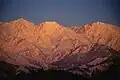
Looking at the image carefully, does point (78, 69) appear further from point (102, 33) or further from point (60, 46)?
point (102, 33)

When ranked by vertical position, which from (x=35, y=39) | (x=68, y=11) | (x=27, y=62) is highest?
(x=68, y=11)

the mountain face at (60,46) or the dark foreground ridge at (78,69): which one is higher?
the mountain face at (60,46)

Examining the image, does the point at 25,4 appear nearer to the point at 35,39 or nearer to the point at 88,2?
the point at 35,39

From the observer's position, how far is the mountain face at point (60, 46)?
2.36 meters

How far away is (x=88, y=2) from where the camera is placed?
2.42 m

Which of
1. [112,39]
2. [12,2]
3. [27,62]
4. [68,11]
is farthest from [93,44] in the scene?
[12,2]

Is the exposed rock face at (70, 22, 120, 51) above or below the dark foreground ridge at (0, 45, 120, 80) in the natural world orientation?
above

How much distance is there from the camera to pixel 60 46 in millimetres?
2381

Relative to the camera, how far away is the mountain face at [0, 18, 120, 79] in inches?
92.8

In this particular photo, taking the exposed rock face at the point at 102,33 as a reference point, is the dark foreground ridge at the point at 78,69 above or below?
Answer: below

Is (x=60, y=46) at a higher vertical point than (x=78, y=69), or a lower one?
higher

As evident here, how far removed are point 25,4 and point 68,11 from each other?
12.1 inches

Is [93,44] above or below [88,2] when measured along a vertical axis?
below

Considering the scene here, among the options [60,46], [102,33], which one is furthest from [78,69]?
[102,33]
